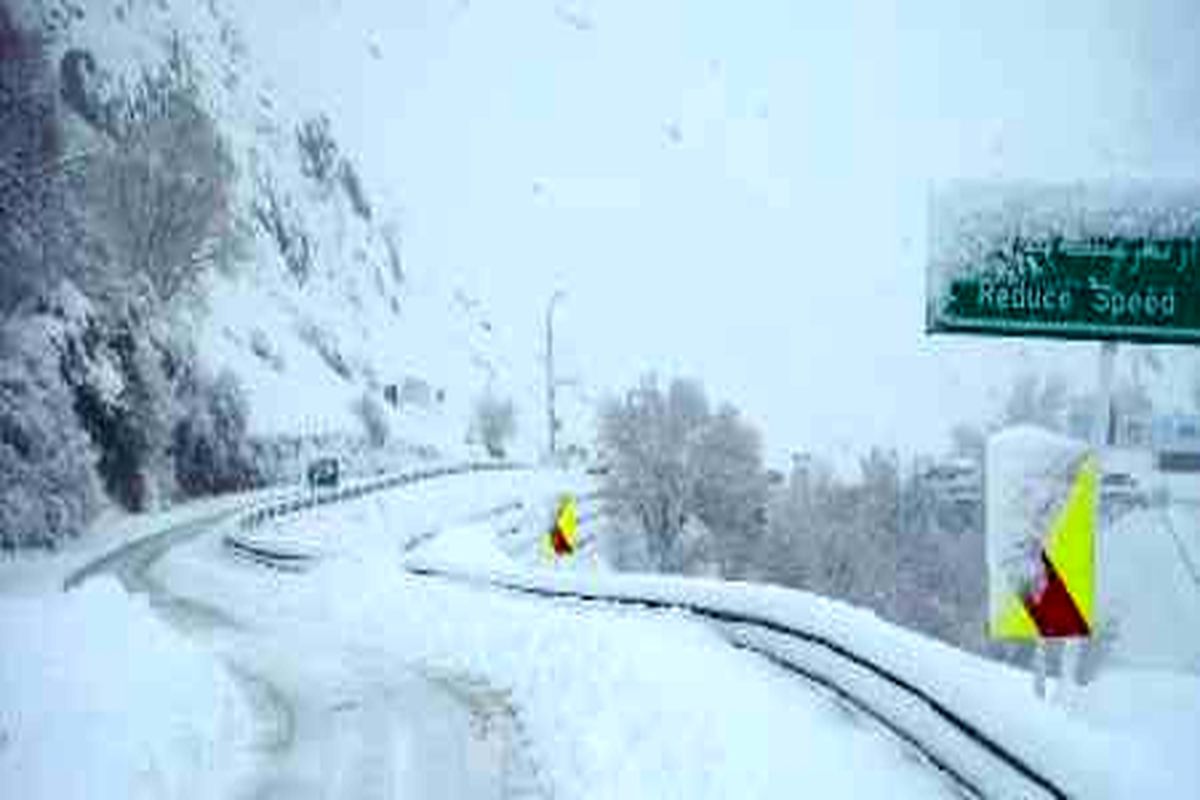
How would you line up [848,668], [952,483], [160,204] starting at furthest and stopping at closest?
[952,483] < [160,204] < [848,668]

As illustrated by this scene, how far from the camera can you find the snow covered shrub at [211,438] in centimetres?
5812

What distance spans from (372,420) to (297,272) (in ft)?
52.2

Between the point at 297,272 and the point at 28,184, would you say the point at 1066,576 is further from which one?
the point at 297,272

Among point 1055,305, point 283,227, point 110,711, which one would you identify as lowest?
point 110,711

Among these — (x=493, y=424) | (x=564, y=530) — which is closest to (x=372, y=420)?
(x=493, y=424)

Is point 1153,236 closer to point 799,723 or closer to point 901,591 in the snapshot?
point 799,723

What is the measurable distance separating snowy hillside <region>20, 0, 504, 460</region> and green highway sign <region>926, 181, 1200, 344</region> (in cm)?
5680

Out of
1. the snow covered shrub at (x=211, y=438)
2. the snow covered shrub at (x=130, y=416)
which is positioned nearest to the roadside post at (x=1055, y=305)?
the snow covered shrub at (x=130, y=416)

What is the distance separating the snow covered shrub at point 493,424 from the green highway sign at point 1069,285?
3101 inches

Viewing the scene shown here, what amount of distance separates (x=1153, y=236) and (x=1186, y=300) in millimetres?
492

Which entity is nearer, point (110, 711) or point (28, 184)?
point (110, 711)

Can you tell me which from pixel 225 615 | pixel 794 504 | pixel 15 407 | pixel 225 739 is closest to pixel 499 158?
pixel 794 504

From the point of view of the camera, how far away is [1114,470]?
75250 millimetres

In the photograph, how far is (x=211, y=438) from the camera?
5984 cm
